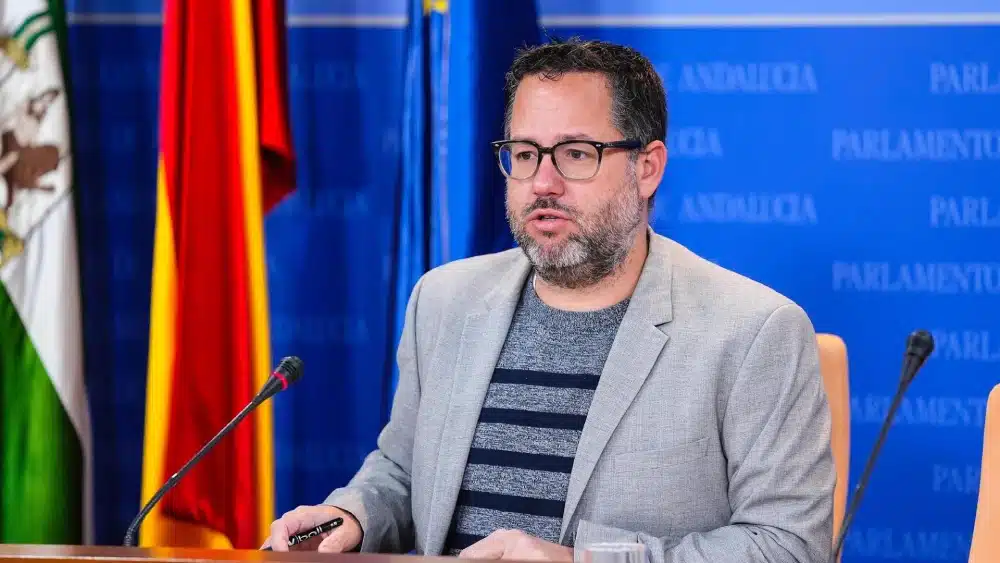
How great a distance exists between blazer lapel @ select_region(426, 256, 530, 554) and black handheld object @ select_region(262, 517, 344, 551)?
0.20 meters

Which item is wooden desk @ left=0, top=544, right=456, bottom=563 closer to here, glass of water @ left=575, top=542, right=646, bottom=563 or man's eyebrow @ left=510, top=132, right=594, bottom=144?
glass of water @ left=575, top=542, right=646, bottom=563

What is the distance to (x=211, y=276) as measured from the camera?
9.94 ft

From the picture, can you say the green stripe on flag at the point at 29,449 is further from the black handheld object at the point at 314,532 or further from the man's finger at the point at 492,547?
the man's finger at the point at 492,547

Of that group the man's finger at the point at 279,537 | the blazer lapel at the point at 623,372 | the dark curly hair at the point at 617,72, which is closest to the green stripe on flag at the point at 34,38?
the dark curly hair at the point at 617,72

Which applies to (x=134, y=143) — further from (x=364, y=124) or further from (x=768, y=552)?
(x=768, y=552)

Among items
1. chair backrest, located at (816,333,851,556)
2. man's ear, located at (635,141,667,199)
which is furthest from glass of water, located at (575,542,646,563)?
chair backrest, located at (816,333,851,556)

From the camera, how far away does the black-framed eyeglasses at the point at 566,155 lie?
7.14ft

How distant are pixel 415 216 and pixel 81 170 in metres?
1.16

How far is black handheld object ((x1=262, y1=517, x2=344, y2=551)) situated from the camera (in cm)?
200

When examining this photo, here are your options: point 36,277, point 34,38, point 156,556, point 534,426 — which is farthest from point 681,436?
point 34,38

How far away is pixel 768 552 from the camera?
191 centimetres

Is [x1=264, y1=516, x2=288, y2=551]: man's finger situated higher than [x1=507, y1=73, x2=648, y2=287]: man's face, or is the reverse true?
[x1=507, y1=73, x2=648, y2=287]: man's face

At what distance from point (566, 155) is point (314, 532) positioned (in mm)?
861

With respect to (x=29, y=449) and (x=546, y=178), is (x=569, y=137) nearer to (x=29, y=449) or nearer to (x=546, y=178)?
(x=546, y=178)
